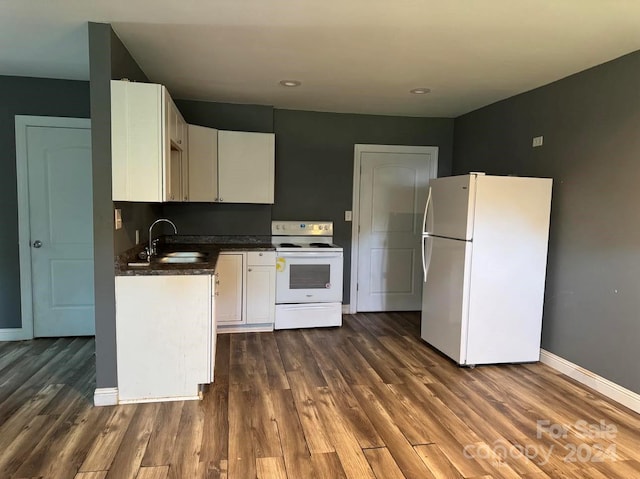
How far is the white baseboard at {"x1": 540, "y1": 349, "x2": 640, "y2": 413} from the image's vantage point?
280 cm

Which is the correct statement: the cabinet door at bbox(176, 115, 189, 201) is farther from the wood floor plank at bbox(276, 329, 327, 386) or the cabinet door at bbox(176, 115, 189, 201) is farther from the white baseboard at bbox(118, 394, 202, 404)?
the white baseboard at bbox(118, 394, 202, 404)

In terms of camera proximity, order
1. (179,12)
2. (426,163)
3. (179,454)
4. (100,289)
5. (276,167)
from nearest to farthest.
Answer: (179,454)
(179,12)
(100,289)
(276,167)
(426,163)

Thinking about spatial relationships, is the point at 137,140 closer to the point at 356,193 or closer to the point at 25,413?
the point at 25,413

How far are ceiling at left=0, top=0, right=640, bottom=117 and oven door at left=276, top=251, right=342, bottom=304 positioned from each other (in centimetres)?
163

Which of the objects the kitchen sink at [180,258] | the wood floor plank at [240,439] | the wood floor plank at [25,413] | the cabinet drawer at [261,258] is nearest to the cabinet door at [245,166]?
the cabinet drawer at [261,258]

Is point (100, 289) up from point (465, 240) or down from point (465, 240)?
down

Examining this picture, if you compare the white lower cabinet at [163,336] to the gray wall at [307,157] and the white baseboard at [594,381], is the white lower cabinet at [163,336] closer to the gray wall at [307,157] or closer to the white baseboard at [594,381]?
the gray wall at [307,157]

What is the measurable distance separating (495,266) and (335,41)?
210 centimetres

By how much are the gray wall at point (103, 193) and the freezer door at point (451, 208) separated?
2.54 metres

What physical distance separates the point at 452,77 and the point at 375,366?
2.44 meters

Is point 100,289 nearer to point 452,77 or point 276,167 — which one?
point 276,167

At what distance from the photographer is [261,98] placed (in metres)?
4.24

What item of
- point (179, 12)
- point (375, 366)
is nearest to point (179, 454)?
point (375, 366)

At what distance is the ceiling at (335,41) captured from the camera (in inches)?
89.0
